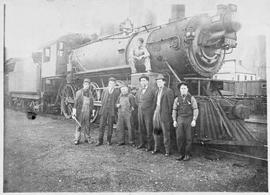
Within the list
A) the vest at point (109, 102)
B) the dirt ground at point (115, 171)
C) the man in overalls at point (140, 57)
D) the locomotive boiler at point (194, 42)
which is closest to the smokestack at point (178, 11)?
the locomotive boiler at point (194, 42)

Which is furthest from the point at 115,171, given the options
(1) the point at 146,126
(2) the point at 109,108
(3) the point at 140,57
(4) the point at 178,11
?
(4) the point at 178,11

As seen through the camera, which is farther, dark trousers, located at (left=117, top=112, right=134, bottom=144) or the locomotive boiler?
dark trousers, located at (left=117, top=112, right=134, bottom=144)

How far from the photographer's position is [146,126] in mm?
4828

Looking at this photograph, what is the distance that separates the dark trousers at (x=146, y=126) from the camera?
478 centimetres

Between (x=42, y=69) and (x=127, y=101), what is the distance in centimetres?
610

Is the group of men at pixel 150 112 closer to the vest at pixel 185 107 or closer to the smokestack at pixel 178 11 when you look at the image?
the vest at pixel 185 107

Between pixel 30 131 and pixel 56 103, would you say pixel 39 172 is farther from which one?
pixel 56 103

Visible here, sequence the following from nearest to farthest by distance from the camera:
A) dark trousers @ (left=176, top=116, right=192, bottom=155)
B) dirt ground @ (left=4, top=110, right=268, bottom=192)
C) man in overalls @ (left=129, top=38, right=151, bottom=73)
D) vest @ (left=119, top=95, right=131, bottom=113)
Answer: dirt ground @ (left=4, top=110, right=268, bottom=192), dark trousers @ (left=176, top=116, right=192, bottom=155), man in overalls @ (left=129, top=38, right=151, bottom=73), vest @ (left=119, top=95, right=131, bottom=113)

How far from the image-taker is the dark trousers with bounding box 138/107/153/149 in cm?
478

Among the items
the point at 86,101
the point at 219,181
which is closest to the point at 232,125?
the point at 219,181

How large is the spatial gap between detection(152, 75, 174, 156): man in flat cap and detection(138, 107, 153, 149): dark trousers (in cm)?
18

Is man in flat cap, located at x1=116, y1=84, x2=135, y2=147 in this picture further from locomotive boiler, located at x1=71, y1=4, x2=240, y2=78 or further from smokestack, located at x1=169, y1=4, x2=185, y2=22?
smokestack, located at x1=169, y1=4, x2=185, y2=22

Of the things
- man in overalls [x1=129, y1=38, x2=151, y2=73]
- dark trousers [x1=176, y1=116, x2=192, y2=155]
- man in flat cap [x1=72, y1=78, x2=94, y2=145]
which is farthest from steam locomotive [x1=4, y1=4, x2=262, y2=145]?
man in flat cap [x1=72, y1=78, x2=94, y2=145]

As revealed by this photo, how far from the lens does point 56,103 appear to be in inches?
363
